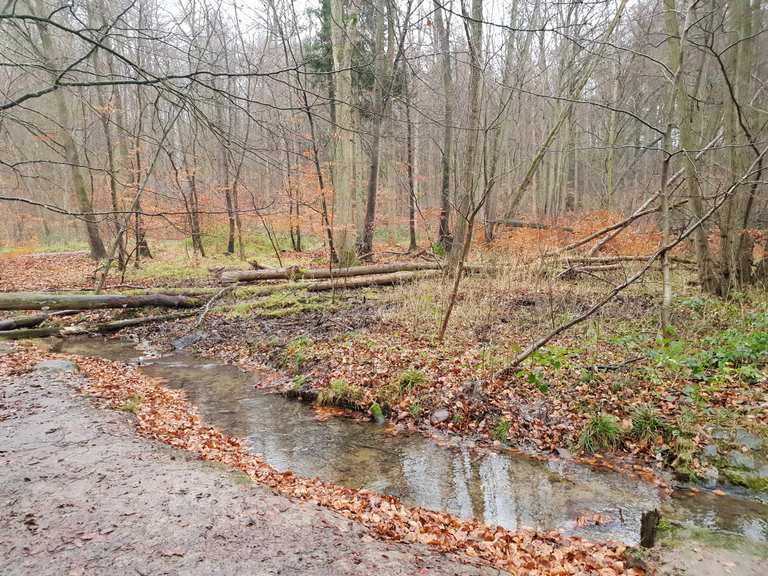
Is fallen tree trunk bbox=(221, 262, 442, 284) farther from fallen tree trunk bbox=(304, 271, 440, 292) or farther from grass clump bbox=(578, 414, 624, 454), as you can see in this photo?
grass clump bbox=(578, 414, 624, 454)

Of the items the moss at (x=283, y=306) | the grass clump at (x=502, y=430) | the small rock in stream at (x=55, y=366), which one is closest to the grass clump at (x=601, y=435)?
the grass clump at (x=502, y=430)

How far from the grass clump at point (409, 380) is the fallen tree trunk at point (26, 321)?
8.73m

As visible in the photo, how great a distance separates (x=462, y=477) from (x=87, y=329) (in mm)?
9685

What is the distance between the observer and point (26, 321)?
997 centimetres

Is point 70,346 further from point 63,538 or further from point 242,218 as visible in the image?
point 242,218

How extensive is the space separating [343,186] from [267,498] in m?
12.5

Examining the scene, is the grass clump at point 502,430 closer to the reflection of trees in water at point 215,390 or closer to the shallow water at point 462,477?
the shallow water at point 462,477

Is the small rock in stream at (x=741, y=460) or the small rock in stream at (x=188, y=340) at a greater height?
the small rock in stream at (x=188, y=340)

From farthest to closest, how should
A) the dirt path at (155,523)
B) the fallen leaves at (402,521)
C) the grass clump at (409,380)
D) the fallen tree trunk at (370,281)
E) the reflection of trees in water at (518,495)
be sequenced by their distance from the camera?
1. the fallen tree trunk at (370,281)
2. the grass clump at (409,380)
3. the reflection of trees in water at (518,495)
4. the fallen leaves at (402,521)
5. the dirt path at (155,523)

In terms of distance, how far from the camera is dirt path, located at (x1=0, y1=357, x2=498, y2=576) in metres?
2.93

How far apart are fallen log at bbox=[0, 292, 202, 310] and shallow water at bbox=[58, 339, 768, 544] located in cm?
578

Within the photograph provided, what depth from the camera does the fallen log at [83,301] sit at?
33.9 ft

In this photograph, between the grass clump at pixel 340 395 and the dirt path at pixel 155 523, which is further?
the grass clump at pixel 340 395

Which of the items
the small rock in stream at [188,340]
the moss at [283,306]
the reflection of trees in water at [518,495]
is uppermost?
the moss at [283,306]
